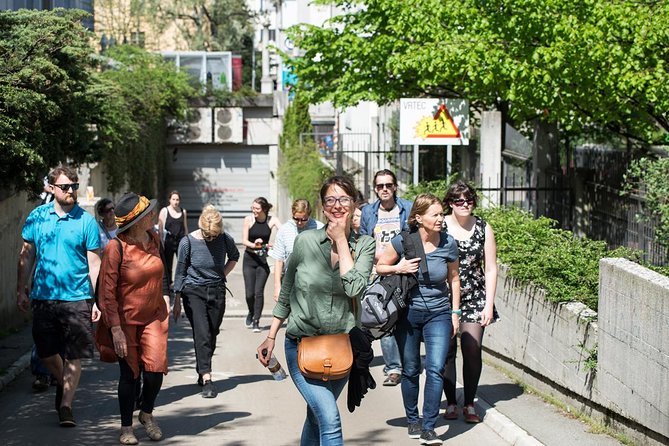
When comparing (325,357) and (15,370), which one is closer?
(325,357)

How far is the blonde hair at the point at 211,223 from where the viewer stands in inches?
418

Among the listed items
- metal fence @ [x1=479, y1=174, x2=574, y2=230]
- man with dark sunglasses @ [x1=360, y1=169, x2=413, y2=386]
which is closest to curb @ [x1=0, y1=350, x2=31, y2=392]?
man with dark sunglasses @ [x1=360, y1=169, x2=413, y2=386]

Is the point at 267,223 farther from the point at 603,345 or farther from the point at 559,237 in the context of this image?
the point at 603,345

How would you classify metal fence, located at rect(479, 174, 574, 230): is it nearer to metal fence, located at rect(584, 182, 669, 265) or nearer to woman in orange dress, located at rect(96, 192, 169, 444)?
metal fence, located at rect(584, 182, 669, 265)

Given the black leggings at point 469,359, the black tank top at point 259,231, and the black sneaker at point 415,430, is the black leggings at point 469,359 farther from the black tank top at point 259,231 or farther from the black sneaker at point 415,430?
the black tank top at point 259,231

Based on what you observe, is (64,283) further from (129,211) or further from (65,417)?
(129,211)

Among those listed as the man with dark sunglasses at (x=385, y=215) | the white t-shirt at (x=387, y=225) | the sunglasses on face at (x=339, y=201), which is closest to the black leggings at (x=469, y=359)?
the man with dark sunglasses at (x=385, y=215)

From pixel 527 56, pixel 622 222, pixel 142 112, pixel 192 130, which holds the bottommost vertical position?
pixel 622 222

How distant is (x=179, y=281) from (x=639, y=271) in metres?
4.46

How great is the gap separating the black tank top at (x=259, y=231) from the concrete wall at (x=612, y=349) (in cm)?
493

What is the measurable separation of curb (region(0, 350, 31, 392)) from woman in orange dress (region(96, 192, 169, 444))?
9.50 feet

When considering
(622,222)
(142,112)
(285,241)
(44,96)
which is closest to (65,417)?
(285,241)

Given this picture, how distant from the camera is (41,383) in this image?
10.5 m

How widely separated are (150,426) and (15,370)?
3454 millimetres
